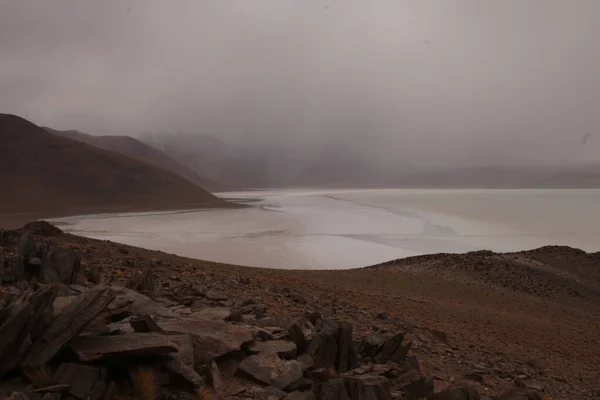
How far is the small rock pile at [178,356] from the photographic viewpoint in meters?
5.07

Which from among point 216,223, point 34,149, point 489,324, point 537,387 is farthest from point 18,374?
point 34,149

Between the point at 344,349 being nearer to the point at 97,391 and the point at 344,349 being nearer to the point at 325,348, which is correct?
the point at 325,348

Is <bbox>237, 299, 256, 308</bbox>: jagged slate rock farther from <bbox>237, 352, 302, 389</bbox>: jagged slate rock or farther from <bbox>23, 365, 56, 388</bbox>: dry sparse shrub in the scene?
<bbox>23, 365, 56, 388</bbox>: dry sparse shrub

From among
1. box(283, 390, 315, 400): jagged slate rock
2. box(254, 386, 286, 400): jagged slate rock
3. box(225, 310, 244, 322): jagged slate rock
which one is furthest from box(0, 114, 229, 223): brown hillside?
box(283, 390, 315, 400): jagged slate rock

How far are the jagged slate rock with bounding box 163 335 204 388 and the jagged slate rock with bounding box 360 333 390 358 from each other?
333 centimetres

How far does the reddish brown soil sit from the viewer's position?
9.62 metres

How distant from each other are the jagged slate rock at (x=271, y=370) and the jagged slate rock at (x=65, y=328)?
80.9 inches

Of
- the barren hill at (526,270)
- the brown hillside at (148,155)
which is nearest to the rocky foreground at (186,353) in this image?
the barren hill at (526,270)

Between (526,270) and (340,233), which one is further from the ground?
(340,233)

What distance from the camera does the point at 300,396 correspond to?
5.66 metres

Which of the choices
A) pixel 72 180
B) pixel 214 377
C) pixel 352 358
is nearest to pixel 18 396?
pixel 214 377

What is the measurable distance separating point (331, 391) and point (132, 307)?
3.46 meters

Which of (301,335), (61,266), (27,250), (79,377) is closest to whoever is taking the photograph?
(79,377)

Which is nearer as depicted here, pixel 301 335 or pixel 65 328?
pixel 65 328
